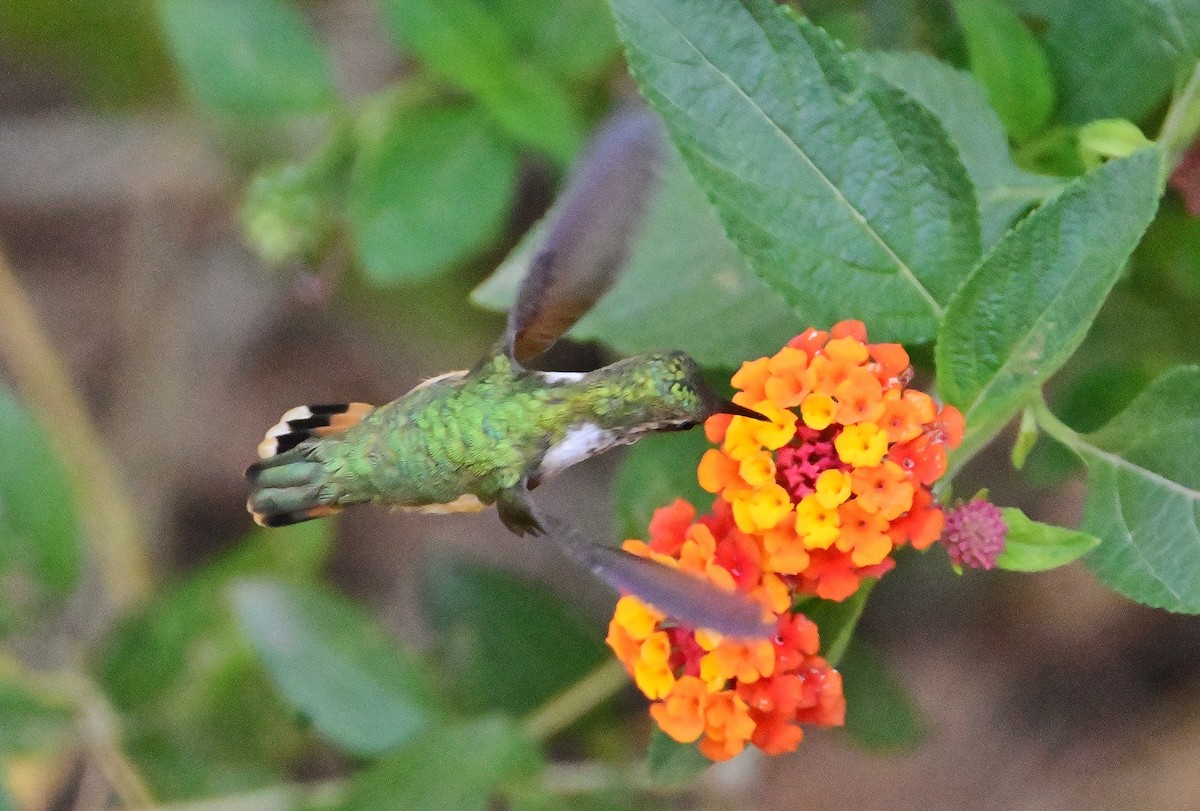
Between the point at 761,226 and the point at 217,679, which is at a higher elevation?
the point at 761,226

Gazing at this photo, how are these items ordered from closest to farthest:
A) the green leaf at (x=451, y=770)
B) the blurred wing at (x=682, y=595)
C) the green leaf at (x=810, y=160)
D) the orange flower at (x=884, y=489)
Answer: the blurred wing at (x=682, y=595) → the orange flower at (x=884, y=489) → the green leaf at (x=810, y=160) → the green leaf at (x=451, y=770)

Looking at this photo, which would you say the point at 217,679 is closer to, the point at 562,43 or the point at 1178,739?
the point at 562,43

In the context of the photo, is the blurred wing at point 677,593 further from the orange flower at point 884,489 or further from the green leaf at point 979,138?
the green leaf at point 979,138

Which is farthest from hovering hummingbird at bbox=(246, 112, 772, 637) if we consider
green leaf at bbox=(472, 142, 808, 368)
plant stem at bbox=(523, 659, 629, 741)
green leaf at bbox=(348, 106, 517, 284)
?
plant stem at bbox=(523, 659, 629, 741)

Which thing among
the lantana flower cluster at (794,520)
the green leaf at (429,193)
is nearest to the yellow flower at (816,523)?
Result: the lantana flower cluster at (794,520)

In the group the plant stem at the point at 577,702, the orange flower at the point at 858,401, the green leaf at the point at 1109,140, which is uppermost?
the green leaf at the point at 1109,140

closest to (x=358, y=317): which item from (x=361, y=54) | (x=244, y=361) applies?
(x=244, y=361)

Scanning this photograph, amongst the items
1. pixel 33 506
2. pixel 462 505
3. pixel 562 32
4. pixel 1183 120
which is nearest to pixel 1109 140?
pixel 1183 120

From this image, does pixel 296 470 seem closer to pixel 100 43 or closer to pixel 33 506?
pixel 33 506

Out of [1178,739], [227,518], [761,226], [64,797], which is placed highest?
[761,226]
